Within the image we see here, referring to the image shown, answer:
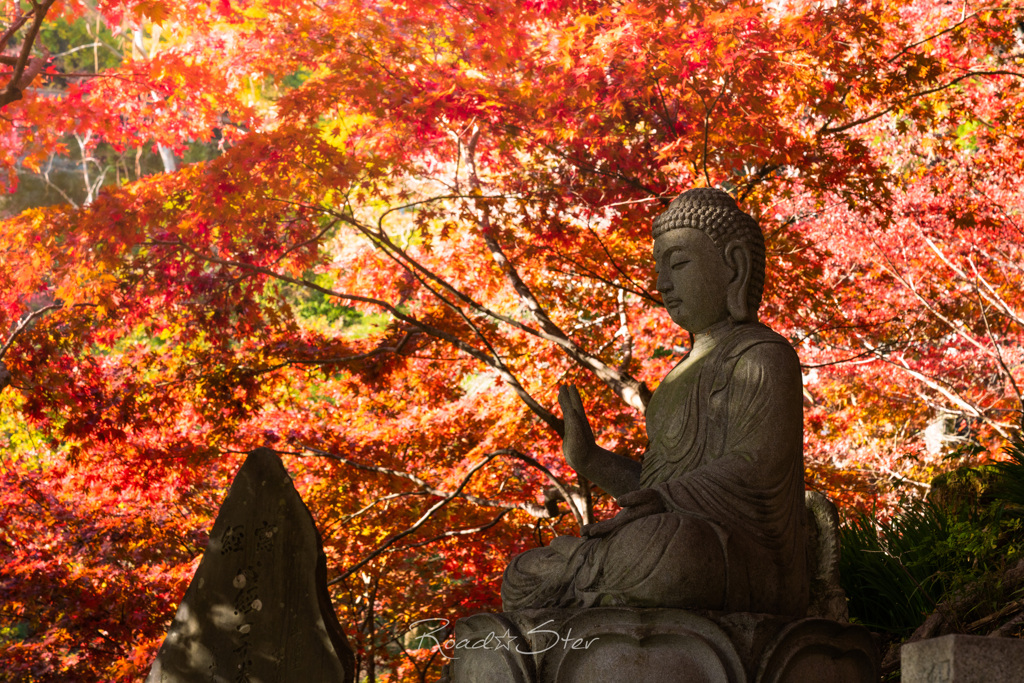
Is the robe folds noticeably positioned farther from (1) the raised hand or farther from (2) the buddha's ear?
(1) the raised hand

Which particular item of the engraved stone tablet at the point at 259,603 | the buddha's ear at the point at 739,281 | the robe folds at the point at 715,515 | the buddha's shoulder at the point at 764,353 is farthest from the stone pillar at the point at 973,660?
the engraved stone tablet at the point at 259,603

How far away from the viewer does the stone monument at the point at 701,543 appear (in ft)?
9.59

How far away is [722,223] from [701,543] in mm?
1507

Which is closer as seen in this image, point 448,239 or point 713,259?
point 713,259

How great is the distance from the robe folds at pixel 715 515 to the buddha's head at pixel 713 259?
4.7 inches

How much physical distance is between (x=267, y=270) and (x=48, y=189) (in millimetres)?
18458

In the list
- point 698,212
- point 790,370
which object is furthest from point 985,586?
point 698,212

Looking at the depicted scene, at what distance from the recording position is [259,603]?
500cm

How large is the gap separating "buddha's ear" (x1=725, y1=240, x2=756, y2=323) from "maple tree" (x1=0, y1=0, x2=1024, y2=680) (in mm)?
3015

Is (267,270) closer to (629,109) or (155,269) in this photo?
(155,269)

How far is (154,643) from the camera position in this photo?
945 cm

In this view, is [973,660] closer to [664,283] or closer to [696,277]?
[696,277]

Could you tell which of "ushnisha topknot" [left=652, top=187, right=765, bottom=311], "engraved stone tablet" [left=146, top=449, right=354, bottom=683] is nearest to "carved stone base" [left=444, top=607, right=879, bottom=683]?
"ushnisha topknot" [left=652, top=187, right=765, bottom=311]

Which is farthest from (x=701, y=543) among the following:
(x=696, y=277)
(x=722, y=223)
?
(x=722, y=223)
